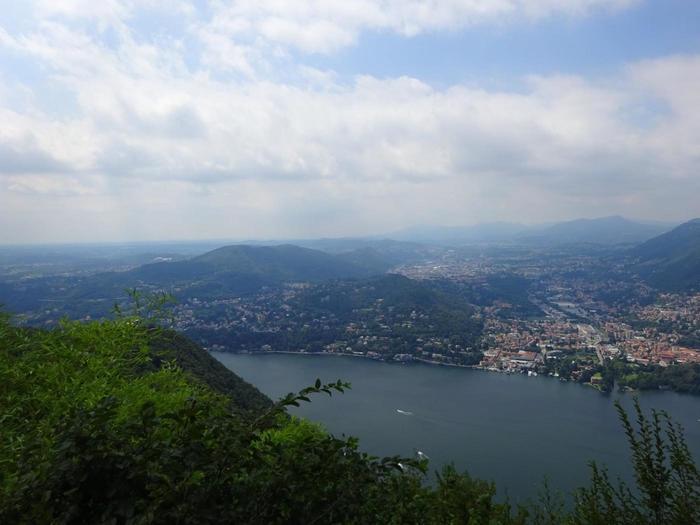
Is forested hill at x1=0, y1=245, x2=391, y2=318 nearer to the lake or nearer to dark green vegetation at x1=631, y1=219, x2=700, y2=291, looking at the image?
the lake

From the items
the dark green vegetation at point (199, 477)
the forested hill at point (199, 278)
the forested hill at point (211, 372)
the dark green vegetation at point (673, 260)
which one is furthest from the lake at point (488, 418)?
the dark green vegetation at point (673, 260)

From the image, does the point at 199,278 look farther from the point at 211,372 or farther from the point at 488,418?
the point at 488,418

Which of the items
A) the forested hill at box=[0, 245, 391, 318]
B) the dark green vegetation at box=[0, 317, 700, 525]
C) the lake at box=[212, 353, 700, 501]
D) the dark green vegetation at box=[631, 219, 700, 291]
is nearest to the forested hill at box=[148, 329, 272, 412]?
the lake at box=[212, 353, 700, 501]

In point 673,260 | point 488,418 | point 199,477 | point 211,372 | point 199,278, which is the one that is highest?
point 199,477

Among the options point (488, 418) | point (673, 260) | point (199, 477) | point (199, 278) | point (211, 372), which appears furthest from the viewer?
point (199, 278)

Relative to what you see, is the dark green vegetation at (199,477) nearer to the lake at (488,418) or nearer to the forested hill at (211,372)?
the lake at (488,418)

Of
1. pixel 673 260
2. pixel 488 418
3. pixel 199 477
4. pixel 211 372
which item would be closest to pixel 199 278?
pixel 211 372

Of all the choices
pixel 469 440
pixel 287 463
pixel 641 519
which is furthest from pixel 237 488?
pixel 469 440
